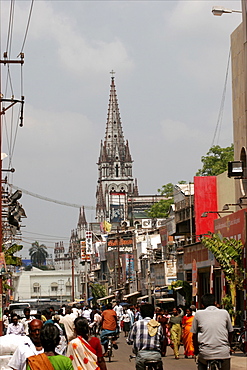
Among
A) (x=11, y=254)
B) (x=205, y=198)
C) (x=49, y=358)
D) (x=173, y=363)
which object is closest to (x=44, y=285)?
(x=205, y=198)

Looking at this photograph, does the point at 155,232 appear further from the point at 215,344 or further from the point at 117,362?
the point at 215,344

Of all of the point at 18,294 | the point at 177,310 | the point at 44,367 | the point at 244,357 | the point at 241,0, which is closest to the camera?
the point at 44,367

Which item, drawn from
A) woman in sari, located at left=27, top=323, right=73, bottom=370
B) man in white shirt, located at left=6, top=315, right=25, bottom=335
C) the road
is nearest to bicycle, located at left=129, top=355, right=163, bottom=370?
woman in sari, located at left=27, top=323, right=73, bottom=370

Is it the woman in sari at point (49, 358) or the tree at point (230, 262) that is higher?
the tree at point (230, 262)

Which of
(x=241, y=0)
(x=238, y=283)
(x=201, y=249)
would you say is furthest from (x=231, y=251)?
(x=201, y=249)

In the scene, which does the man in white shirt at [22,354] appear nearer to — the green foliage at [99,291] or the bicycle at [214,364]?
the bicycle at [214,364]

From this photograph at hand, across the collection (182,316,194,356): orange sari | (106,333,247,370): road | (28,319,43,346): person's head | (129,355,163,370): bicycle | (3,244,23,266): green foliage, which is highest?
(3,244,23,266): green foliage

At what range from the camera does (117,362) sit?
77.5 feet

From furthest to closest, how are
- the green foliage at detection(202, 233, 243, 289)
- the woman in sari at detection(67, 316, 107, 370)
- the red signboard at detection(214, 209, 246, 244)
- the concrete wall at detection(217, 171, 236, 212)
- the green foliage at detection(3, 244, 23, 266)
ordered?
1. the concrete wall at detection(217, 171, 236, 212)
2. the green foliage at detection(3, 244, 23, 266)
3. the red signboard at detection(214, 209, 246, 244)
4. the green foliage at detection(202, 233, 243, 289)
5. the woman in sari at detection(67, 316, 107, 370)

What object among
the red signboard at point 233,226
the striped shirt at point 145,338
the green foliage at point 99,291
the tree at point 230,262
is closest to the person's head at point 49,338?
the striped shirt at point 145,338

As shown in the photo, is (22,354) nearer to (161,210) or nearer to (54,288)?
(161,210)

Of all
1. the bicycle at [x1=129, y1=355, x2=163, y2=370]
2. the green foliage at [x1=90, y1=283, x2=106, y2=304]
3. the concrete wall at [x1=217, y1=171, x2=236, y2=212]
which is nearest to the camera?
the bicycle at [x1=129, y1=355, x2=163, y2=370]

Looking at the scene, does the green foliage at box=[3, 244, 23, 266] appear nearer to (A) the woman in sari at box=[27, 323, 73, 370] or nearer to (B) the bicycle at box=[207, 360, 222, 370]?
(B) the bicycle at box=[207, 360, 222, 370]

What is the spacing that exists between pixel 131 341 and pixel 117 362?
11.6m
